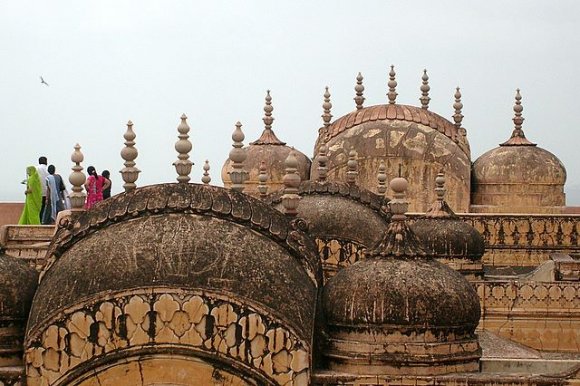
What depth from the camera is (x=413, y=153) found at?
26.2m

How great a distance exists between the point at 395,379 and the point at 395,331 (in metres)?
0.37

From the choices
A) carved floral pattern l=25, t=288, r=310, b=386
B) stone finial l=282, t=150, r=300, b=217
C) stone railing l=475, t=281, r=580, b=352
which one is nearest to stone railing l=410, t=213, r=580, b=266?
stone railing l=475, t=281, r=580, b=352

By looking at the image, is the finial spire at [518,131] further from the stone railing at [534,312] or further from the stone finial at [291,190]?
the stone finial at [291,190]

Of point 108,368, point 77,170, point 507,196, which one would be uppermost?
point 507,196

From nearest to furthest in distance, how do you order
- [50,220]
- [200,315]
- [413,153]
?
[200,315]
[50,220]
[413,153]

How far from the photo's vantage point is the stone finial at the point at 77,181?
12.5m

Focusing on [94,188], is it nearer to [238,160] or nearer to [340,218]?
[340,218]

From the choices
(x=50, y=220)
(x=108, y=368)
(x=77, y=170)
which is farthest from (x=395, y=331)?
(x=50, y=220)

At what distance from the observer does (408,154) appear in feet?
85.9

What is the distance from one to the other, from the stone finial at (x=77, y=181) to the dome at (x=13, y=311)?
0.81 metres

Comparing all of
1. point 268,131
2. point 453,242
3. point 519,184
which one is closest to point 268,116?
point 268,131

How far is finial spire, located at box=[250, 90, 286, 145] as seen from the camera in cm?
2855

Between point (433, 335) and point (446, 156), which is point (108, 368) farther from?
point (446, 156)

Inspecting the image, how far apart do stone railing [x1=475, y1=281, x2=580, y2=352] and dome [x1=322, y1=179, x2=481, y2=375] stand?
726cm
